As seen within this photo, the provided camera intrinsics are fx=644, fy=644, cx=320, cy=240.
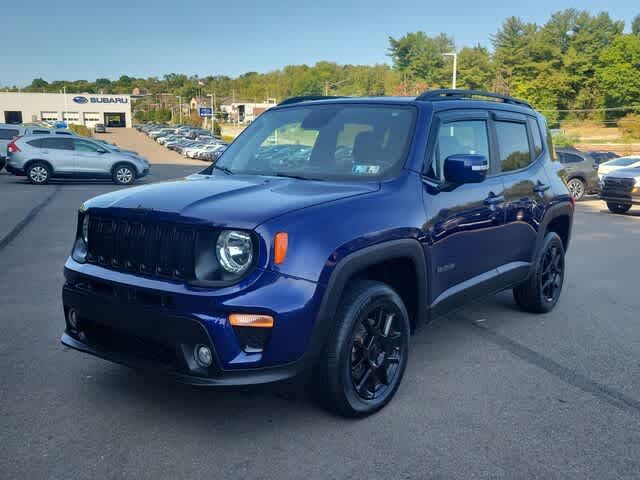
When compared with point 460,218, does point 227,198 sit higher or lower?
higher

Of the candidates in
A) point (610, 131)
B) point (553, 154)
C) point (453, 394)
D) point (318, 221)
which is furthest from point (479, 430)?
point (610, 131)

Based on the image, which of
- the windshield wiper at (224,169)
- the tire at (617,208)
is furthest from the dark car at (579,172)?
the windshield wiper at (224,169)

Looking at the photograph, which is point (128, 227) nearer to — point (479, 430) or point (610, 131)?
point (479, 430)

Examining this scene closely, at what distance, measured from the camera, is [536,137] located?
5922mm

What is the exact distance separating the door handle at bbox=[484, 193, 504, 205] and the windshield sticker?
1.03 meters

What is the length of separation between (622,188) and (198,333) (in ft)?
49.5

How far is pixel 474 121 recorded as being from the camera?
193 inches

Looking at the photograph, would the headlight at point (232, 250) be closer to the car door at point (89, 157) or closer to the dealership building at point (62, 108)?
the car door at point (89, 157)

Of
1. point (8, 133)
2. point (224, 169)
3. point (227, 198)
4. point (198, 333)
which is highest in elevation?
point (8, 133)

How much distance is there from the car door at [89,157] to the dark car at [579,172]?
1460cm

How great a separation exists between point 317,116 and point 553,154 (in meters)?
2.73

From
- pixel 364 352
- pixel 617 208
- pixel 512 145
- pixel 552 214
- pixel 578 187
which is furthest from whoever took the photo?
Result: pixel 578 187

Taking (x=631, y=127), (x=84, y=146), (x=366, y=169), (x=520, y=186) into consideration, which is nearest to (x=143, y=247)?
(x=366, y=169)

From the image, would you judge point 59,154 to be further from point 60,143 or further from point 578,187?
point 578,187
